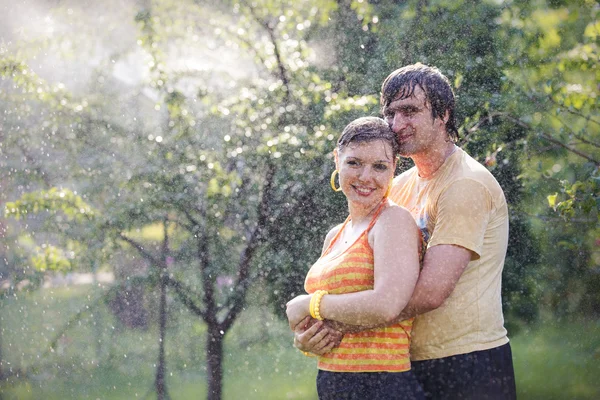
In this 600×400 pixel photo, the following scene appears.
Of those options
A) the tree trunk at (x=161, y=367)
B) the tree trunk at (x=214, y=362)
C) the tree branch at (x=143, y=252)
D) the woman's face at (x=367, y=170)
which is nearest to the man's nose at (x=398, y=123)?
the woman's face at (x=367, y=170)

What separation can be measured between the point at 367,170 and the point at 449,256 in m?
0.28

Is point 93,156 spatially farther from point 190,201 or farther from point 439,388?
point 439,388

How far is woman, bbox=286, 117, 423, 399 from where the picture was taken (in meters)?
1.58

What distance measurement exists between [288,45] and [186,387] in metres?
2.41

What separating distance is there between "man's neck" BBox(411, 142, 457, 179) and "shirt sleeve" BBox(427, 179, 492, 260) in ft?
0.42

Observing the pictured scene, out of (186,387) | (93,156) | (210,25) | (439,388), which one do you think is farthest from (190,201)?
(439,388)

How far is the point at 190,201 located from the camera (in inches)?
159

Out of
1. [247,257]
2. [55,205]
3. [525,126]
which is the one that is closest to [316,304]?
[525,126]

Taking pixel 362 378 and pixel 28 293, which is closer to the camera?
pixel 362 378

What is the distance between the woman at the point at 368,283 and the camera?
5.20 feet

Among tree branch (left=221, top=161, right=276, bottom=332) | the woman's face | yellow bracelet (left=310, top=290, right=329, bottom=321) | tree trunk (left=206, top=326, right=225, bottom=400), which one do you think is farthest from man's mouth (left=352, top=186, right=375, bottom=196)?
tree trunk (left=206, top=326, right=225, bottom=400)

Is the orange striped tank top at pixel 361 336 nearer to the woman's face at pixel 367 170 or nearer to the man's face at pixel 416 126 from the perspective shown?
the woman's face at pixel 367 170

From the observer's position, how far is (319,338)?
1663mm

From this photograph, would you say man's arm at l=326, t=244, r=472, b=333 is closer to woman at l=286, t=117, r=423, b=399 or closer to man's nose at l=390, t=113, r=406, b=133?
woman at l=286, t=117, r=423, b=399
